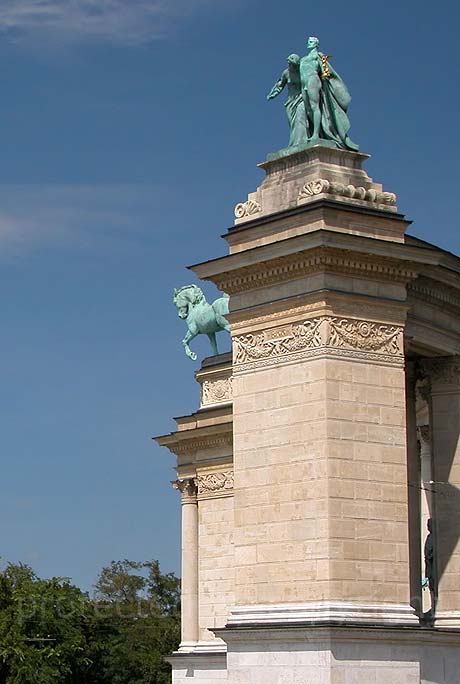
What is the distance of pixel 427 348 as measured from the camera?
31062mm

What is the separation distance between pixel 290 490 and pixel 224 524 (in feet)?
72.3

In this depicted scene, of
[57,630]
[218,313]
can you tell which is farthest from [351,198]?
[57,630]

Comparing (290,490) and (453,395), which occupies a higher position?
(453,395)

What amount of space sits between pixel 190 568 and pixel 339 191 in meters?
24.0

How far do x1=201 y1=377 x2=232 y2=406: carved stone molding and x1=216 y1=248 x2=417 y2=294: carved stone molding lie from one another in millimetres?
20710

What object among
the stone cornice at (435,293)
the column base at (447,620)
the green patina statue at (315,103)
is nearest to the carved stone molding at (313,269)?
the stone cornice at (435,293)

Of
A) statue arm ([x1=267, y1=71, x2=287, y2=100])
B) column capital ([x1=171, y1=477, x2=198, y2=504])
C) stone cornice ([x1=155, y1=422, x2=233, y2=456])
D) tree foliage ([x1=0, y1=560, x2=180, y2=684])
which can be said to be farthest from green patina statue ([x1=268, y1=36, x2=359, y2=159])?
tree foliage ([x1=0, y1=560, x2=180, y2=684])

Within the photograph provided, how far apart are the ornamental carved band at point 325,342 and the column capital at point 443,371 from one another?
9.90 ft

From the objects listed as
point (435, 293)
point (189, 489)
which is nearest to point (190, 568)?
point (189, 489)

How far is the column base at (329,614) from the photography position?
87.8ft

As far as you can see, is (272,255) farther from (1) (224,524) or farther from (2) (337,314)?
(1) (224,524)

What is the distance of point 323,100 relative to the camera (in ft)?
99.9

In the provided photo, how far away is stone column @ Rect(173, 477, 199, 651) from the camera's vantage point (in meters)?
50.2

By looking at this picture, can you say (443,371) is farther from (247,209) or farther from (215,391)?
(215,391)
